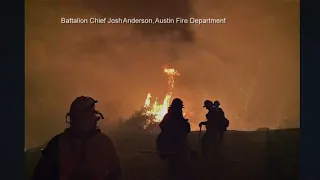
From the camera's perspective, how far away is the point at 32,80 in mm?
1812

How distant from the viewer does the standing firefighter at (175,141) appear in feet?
5.96

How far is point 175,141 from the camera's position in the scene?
182 centimetres

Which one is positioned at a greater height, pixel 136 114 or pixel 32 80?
pixel 32 80

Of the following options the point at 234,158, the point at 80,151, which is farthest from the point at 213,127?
the point at 80,151

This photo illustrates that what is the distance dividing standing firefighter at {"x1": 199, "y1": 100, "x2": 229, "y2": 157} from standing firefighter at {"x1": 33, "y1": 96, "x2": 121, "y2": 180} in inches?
14.5

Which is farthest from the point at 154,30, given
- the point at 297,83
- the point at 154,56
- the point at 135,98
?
the point at 297,83

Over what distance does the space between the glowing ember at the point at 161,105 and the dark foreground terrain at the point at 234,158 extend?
9 cm

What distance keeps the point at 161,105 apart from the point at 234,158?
0.37 metres

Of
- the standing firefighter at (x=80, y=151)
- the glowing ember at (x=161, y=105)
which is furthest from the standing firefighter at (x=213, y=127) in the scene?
the standing firefighter at (x=80, y=151)

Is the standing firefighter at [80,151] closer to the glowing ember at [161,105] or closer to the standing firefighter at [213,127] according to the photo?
the glowing ember at [161,105]

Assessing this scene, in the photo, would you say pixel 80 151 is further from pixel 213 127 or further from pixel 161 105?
pixel 213 127

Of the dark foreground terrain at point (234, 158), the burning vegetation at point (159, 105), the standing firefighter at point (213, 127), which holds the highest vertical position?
the burning vegetation at point (159, 105)

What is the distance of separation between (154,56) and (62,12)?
16.4 inches
